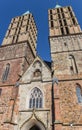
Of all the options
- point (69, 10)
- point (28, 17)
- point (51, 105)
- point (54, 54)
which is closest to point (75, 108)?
point (51, 105)

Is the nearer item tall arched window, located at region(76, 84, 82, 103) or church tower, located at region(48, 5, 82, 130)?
church tower, located at region(48, 5, 82, 130)

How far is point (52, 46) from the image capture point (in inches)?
943

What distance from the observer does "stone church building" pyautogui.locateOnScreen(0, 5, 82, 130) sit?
16141 millimetres

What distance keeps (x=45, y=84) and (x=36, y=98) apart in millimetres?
1987

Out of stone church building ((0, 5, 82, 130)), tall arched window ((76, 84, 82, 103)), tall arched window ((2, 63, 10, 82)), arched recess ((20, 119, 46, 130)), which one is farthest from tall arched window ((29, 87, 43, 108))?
tall arched window ((2, 63, 10, 82))

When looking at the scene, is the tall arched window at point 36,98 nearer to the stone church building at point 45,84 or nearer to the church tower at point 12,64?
the stone church building at point 45,84

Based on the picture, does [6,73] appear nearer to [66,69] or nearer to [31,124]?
[66,69]

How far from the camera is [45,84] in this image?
19.0m

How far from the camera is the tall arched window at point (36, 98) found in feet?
58.5

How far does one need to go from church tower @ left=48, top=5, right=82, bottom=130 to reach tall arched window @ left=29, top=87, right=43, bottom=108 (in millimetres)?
2061

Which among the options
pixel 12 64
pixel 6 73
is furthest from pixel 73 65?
pixel 6 73

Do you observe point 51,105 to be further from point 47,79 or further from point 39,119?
point 47,79

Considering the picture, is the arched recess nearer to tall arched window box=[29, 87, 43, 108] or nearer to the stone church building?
the stone church building

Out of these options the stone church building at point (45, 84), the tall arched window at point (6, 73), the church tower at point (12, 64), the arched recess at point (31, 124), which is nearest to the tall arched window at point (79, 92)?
the stone church building at point (45, 84)
